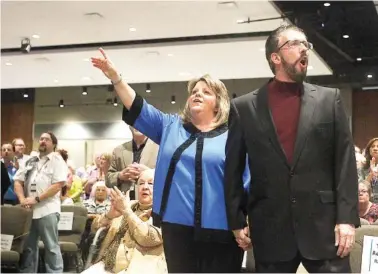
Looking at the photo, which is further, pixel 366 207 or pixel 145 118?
pixel 366 207

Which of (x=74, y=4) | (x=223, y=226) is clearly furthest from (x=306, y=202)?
(x=74, y=4)

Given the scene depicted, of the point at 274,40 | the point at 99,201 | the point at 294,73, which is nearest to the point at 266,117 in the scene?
the point at 294,73

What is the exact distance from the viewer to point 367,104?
8.12 metres

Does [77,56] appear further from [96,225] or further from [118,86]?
[118,86]

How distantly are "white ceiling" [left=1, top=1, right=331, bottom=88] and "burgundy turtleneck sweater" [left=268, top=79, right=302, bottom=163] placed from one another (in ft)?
14.2

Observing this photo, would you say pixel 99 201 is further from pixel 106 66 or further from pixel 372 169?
pixel 106 66

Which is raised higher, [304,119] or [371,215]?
[304,119]

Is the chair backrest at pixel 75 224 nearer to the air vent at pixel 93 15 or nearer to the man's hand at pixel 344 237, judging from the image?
the air vent at pixel 93 15

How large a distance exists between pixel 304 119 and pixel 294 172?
0.58 ft

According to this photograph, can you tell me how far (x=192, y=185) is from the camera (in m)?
2.07

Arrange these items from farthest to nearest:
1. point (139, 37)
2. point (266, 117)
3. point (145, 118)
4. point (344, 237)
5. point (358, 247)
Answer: point (139, 37) < point (358, 247) < point (145, 118) < point (266, 117) < point (344, 237)

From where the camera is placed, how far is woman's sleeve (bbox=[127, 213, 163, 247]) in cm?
288

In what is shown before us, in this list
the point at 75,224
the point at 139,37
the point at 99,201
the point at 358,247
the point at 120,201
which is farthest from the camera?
the point at 139,37

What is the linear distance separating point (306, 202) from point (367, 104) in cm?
681
